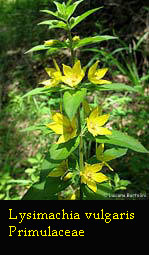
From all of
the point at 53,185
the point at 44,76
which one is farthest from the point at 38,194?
the point at 44,76

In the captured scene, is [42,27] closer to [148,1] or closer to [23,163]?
[148,1]

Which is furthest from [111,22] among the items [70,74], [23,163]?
[70,74]

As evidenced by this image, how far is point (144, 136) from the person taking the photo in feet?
6.56

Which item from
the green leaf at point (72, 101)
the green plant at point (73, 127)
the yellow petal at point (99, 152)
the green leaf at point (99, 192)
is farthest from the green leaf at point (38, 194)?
the green leaf at point (72, 101)

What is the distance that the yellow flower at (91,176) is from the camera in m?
1.02

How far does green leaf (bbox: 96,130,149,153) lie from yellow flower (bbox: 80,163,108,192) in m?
0.12

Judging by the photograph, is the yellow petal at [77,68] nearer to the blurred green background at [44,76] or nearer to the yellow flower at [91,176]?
the yellow flower at [91,176]

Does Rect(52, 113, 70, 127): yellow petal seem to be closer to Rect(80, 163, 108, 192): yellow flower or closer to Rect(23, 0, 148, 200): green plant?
Rect(23, 0, 148, 200): green plant

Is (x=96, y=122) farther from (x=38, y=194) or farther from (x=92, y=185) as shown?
(x=38, y=194)

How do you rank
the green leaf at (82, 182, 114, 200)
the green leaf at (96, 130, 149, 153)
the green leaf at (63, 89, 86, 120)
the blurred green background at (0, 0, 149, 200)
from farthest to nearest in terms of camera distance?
the blurred green background at (0, 0, 149, 200) → the green leaf at (82, 182, 114, 200) → the green leaf at (96, 130, 149, 153) → the green leaf at (63, 89, 86, 120)

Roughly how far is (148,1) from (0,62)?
1.87 m

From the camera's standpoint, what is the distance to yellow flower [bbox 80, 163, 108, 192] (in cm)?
102

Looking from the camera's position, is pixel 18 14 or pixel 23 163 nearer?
pixel 23 163

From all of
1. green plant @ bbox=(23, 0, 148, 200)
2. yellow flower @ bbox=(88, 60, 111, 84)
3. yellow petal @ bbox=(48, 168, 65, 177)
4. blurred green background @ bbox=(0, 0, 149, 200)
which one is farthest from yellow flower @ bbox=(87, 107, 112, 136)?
blurred green background @ bbox=(0, 0, 149, 200)
